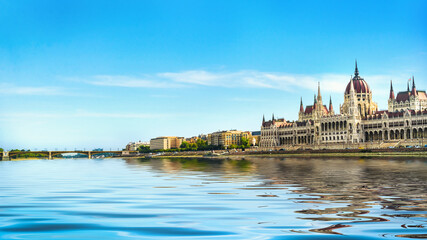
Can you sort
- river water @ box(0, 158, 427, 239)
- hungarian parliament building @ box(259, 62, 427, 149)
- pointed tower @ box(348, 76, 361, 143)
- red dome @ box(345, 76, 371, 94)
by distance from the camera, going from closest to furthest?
river water @ box(0, 158, 427, 239) → hungarian parliament building @ box(259, 62, 427, 149) → pointed tower @ box(348, 76, 361, 143) → red dome @ box(345, 76, 371, 94)

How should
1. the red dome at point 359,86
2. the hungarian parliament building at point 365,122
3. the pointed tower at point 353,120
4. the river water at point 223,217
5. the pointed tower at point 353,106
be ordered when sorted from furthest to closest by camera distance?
the red dome at point 359,86 → the pointed tower at point 353,106 → the pointed tower at point 353,120 → the hungarian parliament building at point 365,122 → the river water at point 223,217

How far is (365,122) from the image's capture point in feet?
538

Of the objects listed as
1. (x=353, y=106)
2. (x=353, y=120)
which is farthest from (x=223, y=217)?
(x=353, y=106)

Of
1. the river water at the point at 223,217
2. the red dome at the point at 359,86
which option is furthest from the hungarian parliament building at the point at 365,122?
the river water at the point at 223,217

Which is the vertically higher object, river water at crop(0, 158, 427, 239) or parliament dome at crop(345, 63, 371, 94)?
parliament dome at crop(345, 63, 371, 94)

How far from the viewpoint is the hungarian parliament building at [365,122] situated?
478 feet

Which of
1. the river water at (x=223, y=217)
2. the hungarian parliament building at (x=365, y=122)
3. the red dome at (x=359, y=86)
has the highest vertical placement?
the red dome at (x=359, y=86)

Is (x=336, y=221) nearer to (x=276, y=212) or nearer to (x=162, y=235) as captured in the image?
(x=276, y=212)

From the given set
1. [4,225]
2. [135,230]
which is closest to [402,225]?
[135,230]

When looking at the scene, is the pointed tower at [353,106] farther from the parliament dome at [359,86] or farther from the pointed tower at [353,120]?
the parliament dome at [359,86]

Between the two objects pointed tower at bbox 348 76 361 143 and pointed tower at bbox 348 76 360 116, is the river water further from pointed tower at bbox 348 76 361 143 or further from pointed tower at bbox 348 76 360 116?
pointed tower at bbox 348 76 360 116

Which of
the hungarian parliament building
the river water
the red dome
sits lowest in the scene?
the river water

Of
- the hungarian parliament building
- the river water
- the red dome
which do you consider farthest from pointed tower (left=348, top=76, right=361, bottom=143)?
the river water

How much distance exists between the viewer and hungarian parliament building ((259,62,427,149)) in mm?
145625
